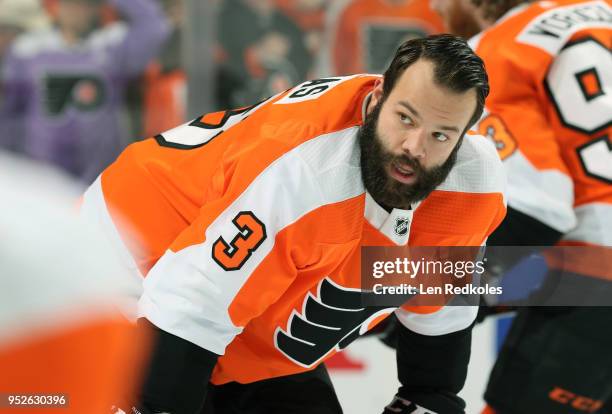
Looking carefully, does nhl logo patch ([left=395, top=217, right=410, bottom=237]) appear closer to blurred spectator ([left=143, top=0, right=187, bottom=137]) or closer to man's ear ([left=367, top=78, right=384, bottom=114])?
man's ear ([left=367, top=78, right=384, bottom=114])

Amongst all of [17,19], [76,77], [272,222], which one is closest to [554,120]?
[272,222]

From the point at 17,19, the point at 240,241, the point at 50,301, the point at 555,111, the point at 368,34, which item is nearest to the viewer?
the point at 50,301

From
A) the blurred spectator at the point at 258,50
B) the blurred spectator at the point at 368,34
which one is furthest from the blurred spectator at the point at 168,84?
the blurred spectator at the point at 368,34

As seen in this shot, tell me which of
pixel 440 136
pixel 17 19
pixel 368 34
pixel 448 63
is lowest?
pixel 368 34

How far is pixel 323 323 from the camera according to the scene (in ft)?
5.12

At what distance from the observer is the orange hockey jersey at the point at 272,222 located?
1.34 metres

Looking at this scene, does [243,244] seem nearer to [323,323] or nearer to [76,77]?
[323,323]

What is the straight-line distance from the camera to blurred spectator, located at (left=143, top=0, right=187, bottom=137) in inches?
136

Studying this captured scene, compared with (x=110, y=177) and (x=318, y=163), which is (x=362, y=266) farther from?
(x=110, y=177)

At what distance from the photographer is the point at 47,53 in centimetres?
349

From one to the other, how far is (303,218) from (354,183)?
0.12 m

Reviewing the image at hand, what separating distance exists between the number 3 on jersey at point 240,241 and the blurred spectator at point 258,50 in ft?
7.15

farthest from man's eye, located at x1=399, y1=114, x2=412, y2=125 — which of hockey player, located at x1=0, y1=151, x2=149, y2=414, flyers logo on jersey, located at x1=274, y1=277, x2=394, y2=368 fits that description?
hockey player, located at x1=0, y1=151, x2=149, y2=414

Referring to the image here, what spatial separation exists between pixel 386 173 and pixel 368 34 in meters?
2.26
